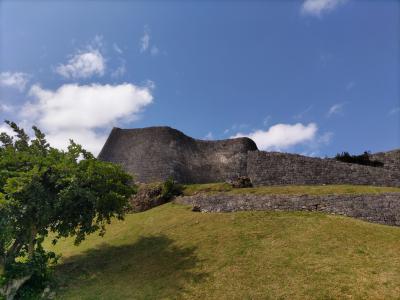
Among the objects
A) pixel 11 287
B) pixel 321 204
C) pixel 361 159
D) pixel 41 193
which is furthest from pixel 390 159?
pixel 11 287

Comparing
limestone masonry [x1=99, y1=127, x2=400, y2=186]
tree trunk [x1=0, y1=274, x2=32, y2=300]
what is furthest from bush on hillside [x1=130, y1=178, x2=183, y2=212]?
tree trunk [x1=0, y1=274, x2=32, y2=300]

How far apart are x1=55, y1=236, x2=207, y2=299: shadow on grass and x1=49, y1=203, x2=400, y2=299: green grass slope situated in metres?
0.06

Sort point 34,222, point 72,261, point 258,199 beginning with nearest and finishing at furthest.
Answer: point 34,222, point 72,261, point 258,199

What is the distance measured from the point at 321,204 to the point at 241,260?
28.6 feet

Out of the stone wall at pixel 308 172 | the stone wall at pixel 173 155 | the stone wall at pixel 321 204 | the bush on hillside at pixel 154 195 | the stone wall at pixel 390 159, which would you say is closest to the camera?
the stone wall at pixel 321 204

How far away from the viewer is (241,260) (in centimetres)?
1909

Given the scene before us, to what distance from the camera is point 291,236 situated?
827 inches

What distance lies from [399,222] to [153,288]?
1547 cm

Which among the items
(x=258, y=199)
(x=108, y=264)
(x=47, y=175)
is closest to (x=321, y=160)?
(x=258, y=199)

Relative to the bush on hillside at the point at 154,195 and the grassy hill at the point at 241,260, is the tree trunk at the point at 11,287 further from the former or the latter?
the bush on hillside at the point at 154,195

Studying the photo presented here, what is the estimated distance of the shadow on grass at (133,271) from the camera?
17891mm

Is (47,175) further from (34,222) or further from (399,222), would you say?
(399,222)

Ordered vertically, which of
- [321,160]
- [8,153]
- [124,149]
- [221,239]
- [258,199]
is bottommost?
[221,239]

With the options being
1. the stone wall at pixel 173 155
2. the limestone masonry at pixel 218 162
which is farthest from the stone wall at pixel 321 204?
the stone wall at pixel 173 155
